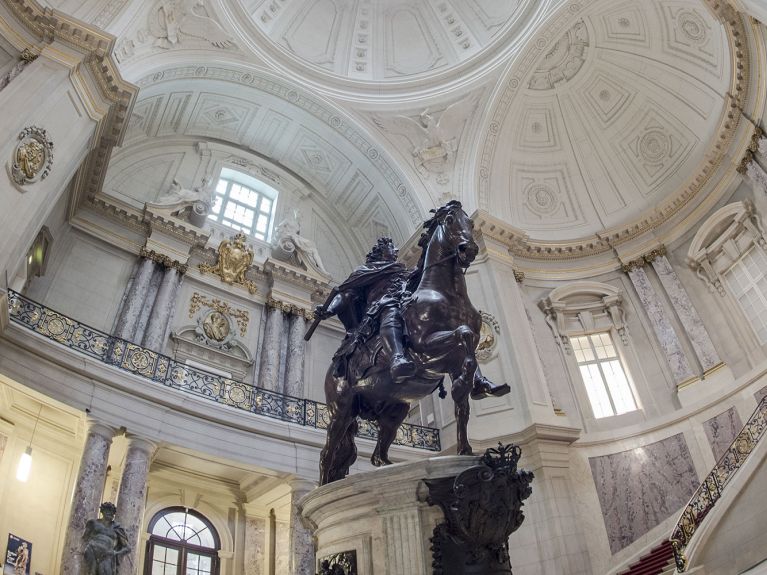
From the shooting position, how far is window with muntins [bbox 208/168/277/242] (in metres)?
16.5

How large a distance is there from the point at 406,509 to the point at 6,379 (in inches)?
296

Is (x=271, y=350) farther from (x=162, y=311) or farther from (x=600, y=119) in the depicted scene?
(x=600, y=119)

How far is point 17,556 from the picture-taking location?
339 inches

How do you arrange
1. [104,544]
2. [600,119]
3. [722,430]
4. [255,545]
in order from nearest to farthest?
[104,544] < [722,430] < [255,545] < [600,119]

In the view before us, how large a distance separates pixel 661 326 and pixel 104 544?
40.9ft

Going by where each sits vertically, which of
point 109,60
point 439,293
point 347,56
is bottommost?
point 439,293

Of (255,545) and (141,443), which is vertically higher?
(141,443)

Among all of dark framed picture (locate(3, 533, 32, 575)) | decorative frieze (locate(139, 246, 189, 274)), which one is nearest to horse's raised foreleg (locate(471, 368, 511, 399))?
dark framed picture (locate(3, 533, 32, 575))

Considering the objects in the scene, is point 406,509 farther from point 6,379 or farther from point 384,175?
point 384,175

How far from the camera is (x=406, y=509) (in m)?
3.89

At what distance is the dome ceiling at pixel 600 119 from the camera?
14.1 meters

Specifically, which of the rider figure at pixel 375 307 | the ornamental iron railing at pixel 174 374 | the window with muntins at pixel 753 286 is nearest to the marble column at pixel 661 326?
the window with muntins at pixel 753 286

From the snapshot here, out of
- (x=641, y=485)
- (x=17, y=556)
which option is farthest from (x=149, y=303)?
(x=641, y=485)

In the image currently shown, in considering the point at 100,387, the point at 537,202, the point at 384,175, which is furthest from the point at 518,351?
the point at 100,387
